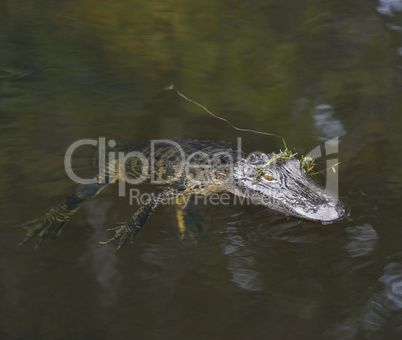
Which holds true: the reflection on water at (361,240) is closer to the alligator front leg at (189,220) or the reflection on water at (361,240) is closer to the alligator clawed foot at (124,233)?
the alligator front leg at (189,220)

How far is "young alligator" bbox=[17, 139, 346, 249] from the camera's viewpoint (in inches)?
157

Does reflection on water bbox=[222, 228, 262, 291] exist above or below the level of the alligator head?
below

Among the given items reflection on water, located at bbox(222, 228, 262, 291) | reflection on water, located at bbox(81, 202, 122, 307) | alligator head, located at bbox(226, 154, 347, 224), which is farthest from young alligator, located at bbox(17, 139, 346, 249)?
reflection on water, located at bbox(222, 228, 262, 291)

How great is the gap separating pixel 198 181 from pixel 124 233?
0.99 meters

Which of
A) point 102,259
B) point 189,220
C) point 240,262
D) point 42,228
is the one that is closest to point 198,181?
point 189,220

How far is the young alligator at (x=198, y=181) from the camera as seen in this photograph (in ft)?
13.1

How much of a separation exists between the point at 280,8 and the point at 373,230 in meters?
4.52

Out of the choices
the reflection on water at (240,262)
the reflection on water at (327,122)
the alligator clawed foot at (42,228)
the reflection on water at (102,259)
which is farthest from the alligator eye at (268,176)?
the alligator clawed foot at (42,228)

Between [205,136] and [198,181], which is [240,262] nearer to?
[198,181]

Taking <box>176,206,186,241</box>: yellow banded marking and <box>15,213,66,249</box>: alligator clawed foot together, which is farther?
<box>176,206,186,241</box>: yellow banded marking

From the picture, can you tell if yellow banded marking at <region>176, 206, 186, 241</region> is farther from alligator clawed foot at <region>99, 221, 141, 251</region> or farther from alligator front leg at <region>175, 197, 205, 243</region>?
alligator clawed foot at <region>99, 221, 141, 251</region>

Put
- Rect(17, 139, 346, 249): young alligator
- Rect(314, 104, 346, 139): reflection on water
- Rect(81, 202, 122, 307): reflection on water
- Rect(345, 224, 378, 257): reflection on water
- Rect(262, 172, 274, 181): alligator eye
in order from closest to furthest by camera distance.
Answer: Rect(81, 202, 122, 307): reflection on water → Rect(345, 224, 378, 257): reflection on water → Rect(17, 139, 346, 249): young alligator → Rect(262, 172, 274, 181): alligator eye → Rect(314, 104, 346, 139): reflection on water

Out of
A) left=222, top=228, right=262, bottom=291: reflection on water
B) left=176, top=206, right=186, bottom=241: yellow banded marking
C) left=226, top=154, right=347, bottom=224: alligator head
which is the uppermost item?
left=226, top=154, right=347, bottom=224: alligator head

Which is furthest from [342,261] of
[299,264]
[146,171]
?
[146,171]
